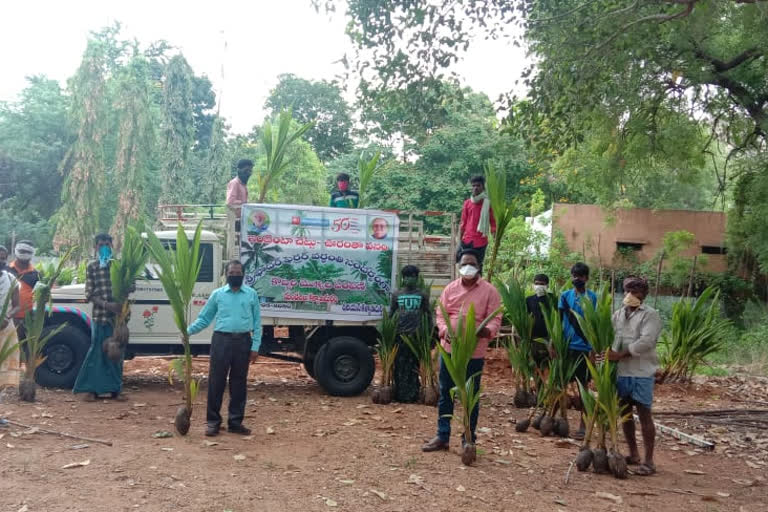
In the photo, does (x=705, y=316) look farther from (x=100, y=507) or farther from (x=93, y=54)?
(x=93, y=54)

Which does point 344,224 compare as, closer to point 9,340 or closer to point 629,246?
point 9,340

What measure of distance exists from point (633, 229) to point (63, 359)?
14.8 m

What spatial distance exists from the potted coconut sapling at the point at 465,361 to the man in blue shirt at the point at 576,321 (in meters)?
1.07

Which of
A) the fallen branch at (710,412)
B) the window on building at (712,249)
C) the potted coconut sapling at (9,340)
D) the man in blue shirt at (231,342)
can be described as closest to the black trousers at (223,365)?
the man in blue shirt at (231,342)

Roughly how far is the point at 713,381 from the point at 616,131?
17.0 ft

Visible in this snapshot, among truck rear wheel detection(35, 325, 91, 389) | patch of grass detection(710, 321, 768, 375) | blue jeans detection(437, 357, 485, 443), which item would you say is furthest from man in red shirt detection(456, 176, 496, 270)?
patch of grass detection(710, 321, 768, 375)

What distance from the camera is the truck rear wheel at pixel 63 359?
8273mm

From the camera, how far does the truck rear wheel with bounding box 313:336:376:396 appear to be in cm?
851

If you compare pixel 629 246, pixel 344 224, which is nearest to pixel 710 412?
pixel 344 224

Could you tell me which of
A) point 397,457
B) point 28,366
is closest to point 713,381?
point 397,457

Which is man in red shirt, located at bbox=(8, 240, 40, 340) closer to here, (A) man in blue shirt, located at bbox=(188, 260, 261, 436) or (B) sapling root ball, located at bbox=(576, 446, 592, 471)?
(A) man in blue shirt, located at bbox=(188, 260, 261, 436)

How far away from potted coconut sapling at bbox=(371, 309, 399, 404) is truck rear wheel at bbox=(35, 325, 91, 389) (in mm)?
3343

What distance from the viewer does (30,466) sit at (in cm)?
511

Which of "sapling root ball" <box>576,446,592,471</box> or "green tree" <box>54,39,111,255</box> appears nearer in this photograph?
"sapling root ball" <box>576,446,592,471</box>
